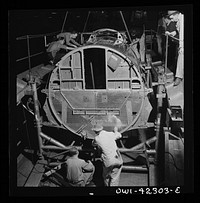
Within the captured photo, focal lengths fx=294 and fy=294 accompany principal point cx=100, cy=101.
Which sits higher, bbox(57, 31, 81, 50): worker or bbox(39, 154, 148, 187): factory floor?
bbox(57, 31, 81, 50): worker

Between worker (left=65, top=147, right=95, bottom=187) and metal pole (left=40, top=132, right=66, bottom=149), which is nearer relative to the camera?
worker (left=65, top=147, right=95, bottom=187)

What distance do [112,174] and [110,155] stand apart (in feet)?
0.62

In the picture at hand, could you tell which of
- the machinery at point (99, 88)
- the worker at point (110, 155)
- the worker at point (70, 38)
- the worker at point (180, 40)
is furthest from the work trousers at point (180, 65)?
the worker at point (70, 38)

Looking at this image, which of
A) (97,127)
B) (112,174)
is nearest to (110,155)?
(112,174)

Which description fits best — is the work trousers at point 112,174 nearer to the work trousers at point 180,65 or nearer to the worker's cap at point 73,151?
the worker's cap at point 73,151

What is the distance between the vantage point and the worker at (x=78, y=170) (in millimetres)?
2875

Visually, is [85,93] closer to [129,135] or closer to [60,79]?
[60,79]

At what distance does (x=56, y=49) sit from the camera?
9.61 ft

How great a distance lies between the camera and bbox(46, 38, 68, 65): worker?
2.90 meters

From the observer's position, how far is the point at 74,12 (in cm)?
286

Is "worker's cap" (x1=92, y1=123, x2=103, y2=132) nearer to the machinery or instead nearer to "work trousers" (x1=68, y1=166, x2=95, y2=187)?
the machinery

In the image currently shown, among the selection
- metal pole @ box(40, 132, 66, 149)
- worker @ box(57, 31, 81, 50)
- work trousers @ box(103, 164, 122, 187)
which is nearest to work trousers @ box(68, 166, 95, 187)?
work trousers @ box(103, 164, 122, 187)

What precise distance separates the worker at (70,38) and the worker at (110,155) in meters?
0.88
